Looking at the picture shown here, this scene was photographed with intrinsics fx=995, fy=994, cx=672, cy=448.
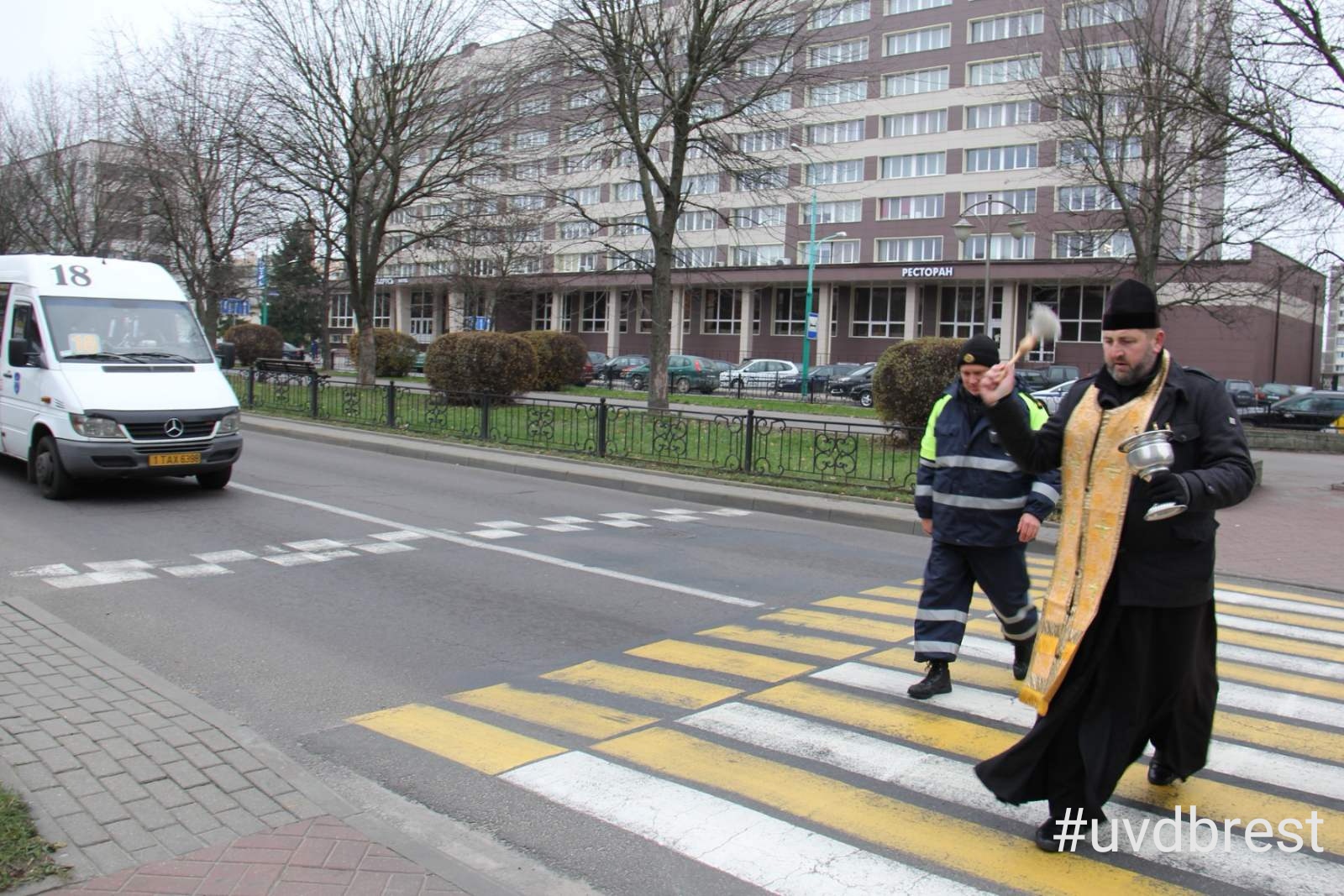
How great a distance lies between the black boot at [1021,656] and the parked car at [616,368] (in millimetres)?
36818

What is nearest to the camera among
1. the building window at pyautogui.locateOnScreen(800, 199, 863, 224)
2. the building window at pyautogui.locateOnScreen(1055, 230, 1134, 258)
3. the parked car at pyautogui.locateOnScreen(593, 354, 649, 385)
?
the building window at pyautogui.locateOnScreen(1055, 230, 1134, 258)

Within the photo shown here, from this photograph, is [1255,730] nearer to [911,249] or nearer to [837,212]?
[911,249]

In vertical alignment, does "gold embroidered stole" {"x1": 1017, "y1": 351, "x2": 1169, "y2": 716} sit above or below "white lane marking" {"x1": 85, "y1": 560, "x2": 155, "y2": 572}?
above

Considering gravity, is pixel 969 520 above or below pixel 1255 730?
above

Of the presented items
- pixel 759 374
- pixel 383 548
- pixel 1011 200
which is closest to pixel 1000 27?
pixel 1011 200

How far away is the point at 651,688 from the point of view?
550 cm

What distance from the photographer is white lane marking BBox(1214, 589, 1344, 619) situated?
798 cm

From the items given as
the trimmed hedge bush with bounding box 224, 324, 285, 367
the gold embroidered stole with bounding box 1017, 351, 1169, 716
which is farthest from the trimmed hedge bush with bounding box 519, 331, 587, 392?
the gold embroidered stole with bounding box 1017, 351, 1169, 716

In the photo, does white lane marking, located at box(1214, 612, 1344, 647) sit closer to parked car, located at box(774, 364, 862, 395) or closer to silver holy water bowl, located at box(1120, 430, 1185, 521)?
silver holy water bowl, located at box(1120, 430, 1185, 521)

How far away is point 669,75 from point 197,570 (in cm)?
1534

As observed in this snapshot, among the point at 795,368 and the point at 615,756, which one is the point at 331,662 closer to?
the point at 615,756

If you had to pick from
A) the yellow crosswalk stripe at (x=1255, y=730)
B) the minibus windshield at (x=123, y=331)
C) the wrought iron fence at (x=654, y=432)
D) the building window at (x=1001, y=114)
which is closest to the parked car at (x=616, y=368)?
the wrought iron fence at (x=654, y=432)

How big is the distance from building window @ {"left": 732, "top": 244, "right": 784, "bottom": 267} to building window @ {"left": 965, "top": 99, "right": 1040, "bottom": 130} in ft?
44.1

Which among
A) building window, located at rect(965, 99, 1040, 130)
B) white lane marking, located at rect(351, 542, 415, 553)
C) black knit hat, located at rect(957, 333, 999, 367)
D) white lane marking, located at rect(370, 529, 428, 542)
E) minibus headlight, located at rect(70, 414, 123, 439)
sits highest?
building window, located at rect(965, 99, 1040, 130)
